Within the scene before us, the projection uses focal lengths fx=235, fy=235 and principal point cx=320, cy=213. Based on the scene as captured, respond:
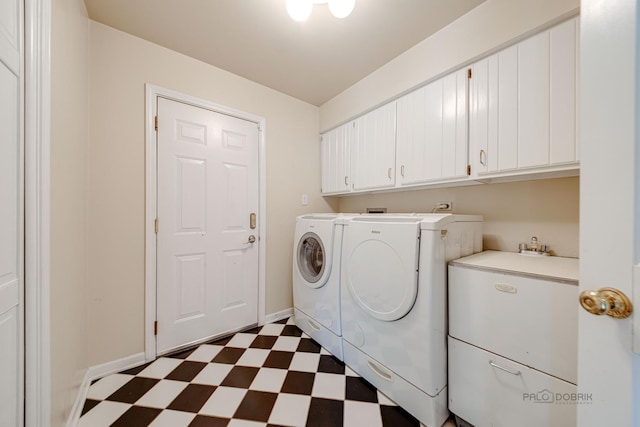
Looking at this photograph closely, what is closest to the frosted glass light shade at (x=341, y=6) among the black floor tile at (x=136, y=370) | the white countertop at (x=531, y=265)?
the white countertop at (x=531, y=265)

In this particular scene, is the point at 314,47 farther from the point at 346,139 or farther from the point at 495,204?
the point at 495,204

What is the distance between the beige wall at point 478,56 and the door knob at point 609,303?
1.06 m

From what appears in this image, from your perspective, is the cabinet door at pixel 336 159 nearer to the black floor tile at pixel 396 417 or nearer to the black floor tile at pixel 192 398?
the black floor tile at pixel 396 417

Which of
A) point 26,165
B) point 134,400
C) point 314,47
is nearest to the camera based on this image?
point 26,165

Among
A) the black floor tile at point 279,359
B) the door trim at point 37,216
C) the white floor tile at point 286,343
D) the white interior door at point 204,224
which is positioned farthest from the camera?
the white floor tile at point 286,343

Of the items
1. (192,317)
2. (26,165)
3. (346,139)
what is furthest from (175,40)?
(192,317)

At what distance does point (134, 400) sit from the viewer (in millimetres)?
1342

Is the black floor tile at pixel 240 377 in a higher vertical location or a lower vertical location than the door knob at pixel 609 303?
lower

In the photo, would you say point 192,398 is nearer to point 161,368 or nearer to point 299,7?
point 161,368

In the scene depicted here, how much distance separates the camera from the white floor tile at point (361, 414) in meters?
1.20

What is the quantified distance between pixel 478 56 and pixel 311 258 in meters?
1.81

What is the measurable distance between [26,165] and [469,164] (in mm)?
2038

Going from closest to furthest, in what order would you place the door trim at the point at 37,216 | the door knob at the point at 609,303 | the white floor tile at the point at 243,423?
the door knob at the point at 609,303, the door trim at the point at 37,216, the white floor tile at the point at 243,423

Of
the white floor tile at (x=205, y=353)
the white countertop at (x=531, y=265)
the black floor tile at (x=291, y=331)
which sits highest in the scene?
the white countertop at (x=531, y=265)
